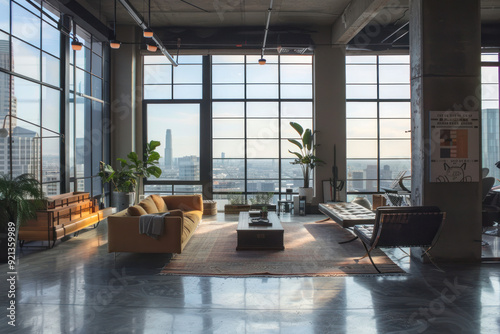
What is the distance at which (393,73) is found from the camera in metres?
10.7

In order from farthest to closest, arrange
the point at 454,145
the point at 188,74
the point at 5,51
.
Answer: the point at 188,74 < the point at 5,51 < the point at 454,145

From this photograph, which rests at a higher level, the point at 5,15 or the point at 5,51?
the point at 5,15

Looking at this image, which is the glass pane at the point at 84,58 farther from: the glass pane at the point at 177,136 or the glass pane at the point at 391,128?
the glass pane at the point at 391,128

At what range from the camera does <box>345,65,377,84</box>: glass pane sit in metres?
10.6

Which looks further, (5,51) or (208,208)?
(208,208)

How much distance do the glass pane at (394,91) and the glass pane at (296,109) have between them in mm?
2123

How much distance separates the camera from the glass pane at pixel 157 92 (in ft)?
34.7

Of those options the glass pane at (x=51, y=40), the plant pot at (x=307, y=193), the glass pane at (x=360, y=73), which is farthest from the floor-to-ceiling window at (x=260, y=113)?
the glass pane at (x=51, y=40)

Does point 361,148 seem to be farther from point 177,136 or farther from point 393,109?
point 177,136

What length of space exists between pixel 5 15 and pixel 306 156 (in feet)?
22.6

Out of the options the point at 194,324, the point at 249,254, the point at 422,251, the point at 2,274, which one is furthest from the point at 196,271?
the point at 422,251

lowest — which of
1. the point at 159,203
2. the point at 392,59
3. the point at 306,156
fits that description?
the point at 159,203

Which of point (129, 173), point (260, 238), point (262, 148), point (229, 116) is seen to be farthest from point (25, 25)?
point (262, 148)

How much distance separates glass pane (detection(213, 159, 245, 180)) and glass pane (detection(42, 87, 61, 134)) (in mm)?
4255
